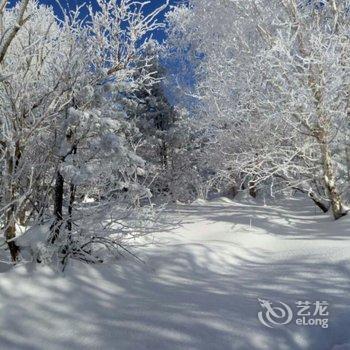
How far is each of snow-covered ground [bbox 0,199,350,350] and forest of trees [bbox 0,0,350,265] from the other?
0.63 m

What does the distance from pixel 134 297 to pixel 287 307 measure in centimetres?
168

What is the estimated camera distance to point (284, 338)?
3.02 metres

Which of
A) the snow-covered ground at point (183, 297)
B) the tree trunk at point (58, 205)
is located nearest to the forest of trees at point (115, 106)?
the tree trunk at point (58, 205)

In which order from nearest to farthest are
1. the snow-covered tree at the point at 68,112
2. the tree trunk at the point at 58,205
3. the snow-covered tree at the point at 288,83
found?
the snow-covered tree at the point at 68,112 → the tree trunk at the point at 58,205 → the snow-covered tree at the point at 288,83

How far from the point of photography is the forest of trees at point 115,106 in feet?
16.0

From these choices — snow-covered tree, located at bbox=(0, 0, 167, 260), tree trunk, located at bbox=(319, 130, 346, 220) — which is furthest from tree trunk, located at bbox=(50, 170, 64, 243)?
tree trunk, located at bbox=(319, 130, 346, 220)

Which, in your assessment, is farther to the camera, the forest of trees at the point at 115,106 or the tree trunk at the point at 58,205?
the tree trunk at the point at 58,205

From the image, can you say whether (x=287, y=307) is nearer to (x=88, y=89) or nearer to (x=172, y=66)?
(x=88, y=89)

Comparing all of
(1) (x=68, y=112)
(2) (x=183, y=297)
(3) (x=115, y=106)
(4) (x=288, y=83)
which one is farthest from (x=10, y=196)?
(4) (x=288, y=83)

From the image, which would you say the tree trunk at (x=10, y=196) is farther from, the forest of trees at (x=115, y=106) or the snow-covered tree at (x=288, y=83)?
the snow-covered tree at (x=288, y=83)

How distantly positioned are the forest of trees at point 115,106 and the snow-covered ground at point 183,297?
0.63 metres

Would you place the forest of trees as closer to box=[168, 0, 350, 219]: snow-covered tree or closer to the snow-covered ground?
box=[168, 0, 350, 219]: snow-covered tree

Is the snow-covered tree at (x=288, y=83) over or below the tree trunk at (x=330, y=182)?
over

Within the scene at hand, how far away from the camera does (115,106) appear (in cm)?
658
